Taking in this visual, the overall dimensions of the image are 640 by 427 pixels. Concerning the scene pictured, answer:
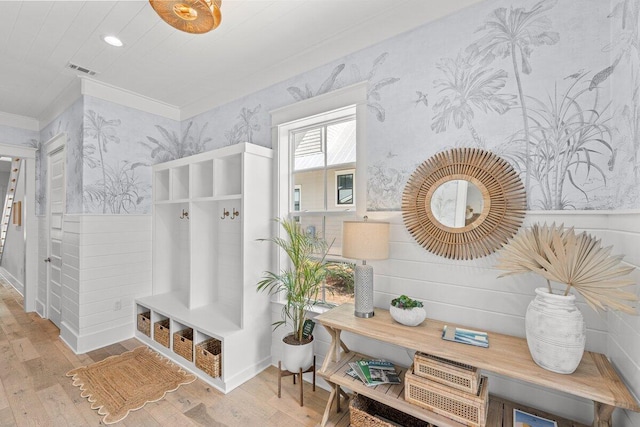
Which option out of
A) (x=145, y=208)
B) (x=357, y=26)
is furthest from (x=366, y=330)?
(x=145, y=208)

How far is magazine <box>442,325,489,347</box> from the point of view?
1.43 m

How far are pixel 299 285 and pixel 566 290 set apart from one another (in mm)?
1576

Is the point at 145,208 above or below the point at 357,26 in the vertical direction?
below

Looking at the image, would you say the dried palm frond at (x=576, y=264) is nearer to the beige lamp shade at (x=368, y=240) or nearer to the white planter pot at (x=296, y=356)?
the beige lamp shade at (x=368, y=240)

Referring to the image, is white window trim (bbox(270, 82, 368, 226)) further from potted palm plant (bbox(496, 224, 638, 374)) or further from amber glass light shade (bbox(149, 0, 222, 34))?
potted palm plant (bbox(496, 224, 638, 374))

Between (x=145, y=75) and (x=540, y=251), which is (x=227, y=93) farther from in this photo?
(x=540, y=251)

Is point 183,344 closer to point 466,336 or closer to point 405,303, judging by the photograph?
point 405,303

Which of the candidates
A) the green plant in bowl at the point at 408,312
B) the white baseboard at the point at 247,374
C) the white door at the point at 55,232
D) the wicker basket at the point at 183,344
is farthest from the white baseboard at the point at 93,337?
the green plant in bowl at the point at 408,312

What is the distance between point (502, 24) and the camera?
5.30 ft

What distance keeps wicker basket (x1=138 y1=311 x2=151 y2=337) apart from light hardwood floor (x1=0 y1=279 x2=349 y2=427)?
17.6 inches

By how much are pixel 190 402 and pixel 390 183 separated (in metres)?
2.14

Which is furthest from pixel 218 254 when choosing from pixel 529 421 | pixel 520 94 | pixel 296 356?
pixel 520 94

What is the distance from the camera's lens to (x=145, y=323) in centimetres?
309

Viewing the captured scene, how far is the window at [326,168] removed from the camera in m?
2.25
